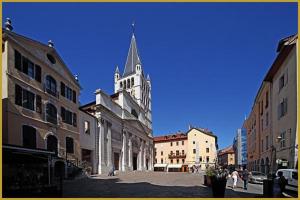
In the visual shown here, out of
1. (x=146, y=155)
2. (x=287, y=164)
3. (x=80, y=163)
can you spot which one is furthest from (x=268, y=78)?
(x=146, y=155)

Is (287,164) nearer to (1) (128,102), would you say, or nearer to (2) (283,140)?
(2) (283,140)

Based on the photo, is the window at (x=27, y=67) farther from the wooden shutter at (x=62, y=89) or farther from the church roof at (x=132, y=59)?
the church roof at (x=132, y=59)

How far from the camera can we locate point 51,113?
1319 inches

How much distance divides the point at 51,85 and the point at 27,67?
4.75m

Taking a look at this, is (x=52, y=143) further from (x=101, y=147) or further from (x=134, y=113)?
(x=134, y=113)

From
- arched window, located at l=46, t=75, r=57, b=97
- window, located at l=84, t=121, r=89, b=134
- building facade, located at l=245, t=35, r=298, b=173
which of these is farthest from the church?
building facade, located at l=245, t=35, r=298, b=173

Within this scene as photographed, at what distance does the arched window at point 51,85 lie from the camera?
33.3 m

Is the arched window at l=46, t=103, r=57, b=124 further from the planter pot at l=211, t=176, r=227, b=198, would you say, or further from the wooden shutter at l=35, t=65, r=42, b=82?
the planter pot at l=211, t=176, r=227, b=198

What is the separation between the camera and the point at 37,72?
3136 centimetres

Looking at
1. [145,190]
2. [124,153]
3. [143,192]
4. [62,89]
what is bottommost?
[124,153]

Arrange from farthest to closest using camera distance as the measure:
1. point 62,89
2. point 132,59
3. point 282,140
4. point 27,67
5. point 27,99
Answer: point 132,59 < point 62,89 < point 282,140 < point 27,67 < point 27,99

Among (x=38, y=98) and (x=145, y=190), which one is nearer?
(x=145, y=190)

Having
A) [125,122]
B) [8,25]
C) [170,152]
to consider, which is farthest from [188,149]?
[8,25]

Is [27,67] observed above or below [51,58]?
below
